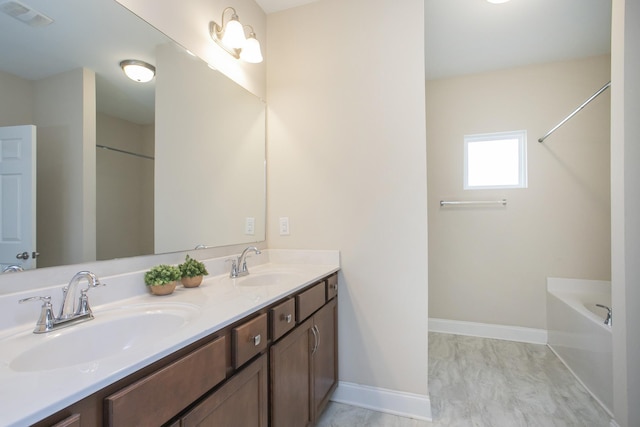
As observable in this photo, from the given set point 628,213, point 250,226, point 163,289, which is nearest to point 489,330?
point 628,213

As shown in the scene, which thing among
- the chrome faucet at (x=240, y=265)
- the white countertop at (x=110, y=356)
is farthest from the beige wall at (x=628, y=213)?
the chrome faucet at (x=240, y=265)

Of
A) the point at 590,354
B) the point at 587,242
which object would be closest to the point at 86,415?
the point at 590,354

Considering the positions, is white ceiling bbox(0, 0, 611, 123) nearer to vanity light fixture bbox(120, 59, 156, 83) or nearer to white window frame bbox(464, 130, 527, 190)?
vanity light fixture bbox(120, 59, 156, 83)

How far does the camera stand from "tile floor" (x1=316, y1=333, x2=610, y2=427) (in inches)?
67.5

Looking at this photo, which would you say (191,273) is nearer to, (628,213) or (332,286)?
(332,286)

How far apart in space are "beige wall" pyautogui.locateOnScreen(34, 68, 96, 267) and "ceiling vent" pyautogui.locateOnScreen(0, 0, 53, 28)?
152 mm

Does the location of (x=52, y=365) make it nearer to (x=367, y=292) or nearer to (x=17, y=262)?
(x=17, y=262)

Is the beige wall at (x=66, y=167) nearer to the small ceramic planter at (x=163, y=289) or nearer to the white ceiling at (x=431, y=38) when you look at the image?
the white ceiling at (x=431, y=38)

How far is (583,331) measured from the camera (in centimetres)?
207

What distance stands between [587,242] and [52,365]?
3676mm

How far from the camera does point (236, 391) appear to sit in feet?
3.14

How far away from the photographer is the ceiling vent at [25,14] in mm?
887

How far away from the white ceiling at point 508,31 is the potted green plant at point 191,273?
1.86m

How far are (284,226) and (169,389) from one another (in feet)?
4.65
